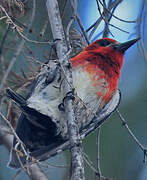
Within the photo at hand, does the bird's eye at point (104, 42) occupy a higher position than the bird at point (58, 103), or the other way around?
the bird's eye at point (104, 42)

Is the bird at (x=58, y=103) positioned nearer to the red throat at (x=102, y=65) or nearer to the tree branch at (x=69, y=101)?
the red throat at (x=102, y=65)

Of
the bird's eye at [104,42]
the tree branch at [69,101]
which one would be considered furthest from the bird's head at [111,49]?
the tree branch at [69,101]

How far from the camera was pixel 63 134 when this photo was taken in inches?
134

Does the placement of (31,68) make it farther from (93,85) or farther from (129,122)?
(129,122)

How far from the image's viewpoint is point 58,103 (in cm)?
331

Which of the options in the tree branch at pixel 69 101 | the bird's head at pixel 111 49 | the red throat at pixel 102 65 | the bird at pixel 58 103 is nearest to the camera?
the tree branch at pixel 69 101

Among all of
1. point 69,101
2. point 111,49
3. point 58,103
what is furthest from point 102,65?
point 69,101

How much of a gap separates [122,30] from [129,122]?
9.86ft

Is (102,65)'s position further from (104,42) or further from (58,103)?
(58,103)

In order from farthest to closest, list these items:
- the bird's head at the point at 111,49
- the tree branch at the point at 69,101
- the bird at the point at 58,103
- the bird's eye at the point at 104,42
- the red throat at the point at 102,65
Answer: the bird's eye at the point at 104,42 < the bird's head at the point at 111,49 < the red throat at the point at 102,65 < the bird at the point at 58,103 < the tree branch at the point at 69,101

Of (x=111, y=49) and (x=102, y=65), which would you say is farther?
(x=111, y=49)

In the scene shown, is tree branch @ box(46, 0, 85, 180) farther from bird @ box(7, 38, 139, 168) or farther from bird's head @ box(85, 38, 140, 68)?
bird's head @ box(85, 38, 140, 68)

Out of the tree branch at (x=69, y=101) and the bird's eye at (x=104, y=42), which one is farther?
the bird's eye at (x=104, y=42)

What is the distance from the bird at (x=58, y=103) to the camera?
10.7ft
